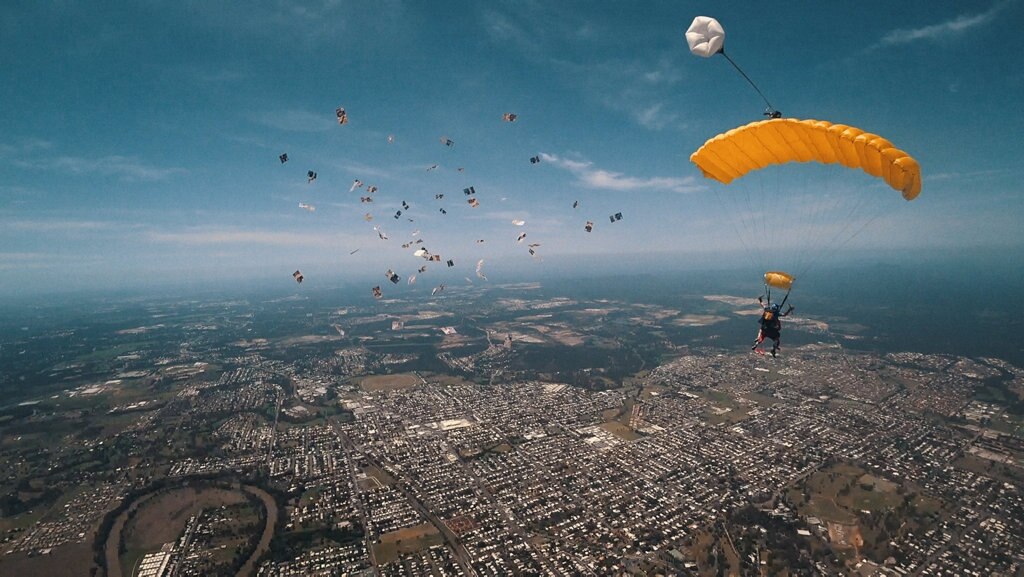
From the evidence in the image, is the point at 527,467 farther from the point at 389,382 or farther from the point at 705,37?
the point at 389,382

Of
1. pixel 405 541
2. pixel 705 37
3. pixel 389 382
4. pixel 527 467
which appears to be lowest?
pixel 389 382

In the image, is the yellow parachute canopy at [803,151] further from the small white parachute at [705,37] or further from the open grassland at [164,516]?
the open grassland at [164,516]

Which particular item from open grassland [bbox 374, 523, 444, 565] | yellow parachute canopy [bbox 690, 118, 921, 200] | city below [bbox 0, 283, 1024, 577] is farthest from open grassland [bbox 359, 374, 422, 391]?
yellow parachute canopy [bbox 690, 118, 921, 200]

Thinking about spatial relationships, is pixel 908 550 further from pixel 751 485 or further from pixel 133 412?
pixel 133 412

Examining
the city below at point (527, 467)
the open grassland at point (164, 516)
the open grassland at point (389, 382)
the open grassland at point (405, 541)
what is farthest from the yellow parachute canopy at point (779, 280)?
the open grassland at point (389, 382)

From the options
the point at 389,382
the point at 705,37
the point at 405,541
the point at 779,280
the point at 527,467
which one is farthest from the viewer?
the point at 389,382

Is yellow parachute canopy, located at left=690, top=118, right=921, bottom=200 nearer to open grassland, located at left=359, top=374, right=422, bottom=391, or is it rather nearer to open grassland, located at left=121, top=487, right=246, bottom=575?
open grassland, located at left=121, top=487, right=246, bottom=575

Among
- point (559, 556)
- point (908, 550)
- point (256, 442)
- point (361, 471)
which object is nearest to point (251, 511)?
point (361, 471)

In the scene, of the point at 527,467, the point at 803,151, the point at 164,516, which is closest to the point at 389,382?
the point at 164,516
